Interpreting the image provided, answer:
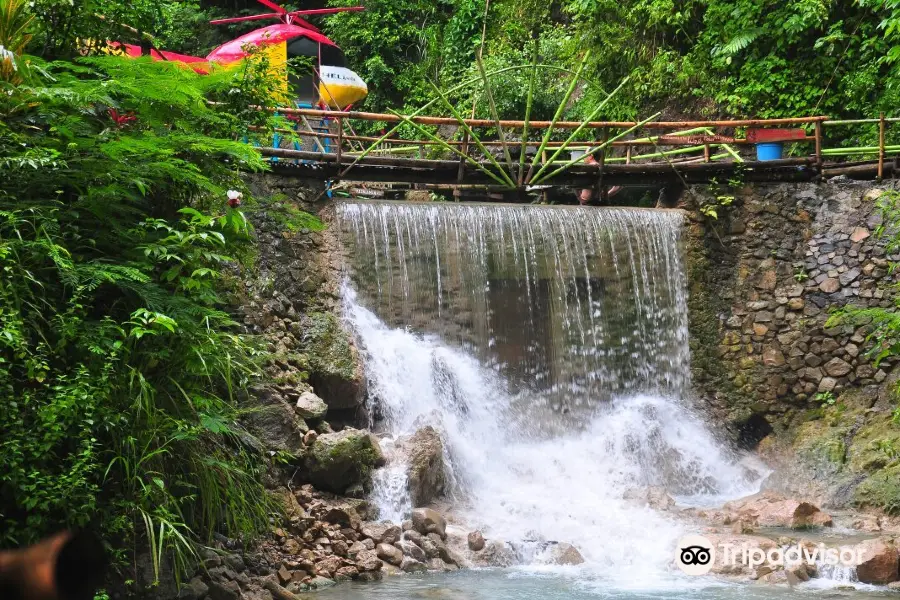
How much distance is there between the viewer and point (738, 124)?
11.2 metres

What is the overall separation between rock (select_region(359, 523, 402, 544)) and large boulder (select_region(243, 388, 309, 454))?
0.87 meters

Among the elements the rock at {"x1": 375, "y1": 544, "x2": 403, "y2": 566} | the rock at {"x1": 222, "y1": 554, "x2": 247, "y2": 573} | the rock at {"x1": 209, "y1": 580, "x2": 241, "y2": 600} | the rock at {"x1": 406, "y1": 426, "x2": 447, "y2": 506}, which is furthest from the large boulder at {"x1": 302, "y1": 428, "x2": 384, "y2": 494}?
the rock at {"x1": 209, "y1": 580, "x2": 241, "y2": 600}

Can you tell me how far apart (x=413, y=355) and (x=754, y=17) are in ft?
24.3

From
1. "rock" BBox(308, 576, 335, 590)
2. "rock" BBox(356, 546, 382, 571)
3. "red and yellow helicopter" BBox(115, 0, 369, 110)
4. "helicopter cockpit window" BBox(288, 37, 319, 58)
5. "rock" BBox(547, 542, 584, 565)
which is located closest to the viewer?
"rock" BBox(308, 576, 335, 590)

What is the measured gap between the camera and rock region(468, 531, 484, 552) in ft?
24.0

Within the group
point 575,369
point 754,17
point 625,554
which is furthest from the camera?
point 754,17

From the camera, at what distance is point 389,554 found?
6.98 meters

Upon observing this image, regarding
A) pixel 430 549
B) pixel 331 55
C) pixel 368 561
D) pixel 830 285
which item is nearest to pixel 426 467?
pixel 430 549

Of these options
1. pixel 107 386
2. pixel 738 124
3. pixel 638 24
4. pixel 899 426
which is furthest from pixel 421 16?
pixel 107 386

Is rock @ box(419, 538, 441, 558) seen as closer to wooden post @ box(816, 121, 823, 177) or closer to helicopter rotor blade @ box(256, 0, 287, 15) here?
wooden post @ box(816, 121, 823, 177)

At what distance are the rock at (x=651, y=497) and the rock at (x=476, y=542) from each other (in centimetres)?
211

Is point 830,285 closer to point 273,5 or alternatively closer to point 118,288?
point 118,288

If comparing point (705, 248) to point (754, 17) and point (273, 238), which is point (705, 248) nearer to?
point (754, 17)

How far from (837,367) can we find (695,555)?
426 centimetres
